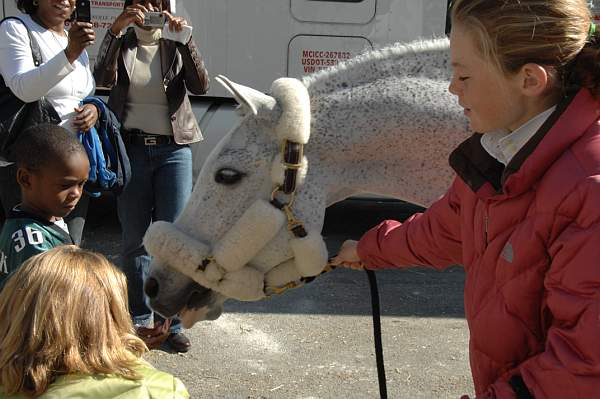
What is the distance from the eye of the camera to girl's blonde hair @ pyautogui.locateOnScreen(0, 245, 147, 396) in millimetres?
1479

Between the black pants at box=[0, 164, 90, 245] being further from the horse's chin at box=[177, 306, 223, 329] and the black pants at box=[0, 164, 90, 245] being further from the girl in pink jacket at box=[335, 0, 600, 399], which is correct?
the girl in pink jacket at box=[335, 0, 600, 399]

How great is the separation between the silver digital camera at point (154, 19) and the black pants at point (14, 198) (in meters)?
0.93

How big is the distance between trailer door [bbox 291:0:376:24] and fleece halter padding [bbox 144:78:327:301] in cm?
403

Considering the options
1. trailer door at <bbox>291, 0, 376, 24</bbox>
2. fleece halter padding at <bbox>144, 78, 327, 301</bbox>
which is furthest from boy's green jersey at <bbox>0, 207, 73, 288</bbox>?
trailer door at <bbox>291, 0, 376, 24</bbox>

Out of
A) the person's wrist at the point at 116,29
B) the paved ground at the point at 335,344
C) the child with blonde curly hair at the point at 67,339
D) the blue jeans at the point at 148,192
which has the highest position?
the person's wrist at the point at 116,29

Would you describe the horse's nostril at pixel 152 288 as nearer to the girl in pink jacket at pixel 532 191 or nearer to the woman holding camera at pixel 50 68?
the woman holding camera at pixel 50 68

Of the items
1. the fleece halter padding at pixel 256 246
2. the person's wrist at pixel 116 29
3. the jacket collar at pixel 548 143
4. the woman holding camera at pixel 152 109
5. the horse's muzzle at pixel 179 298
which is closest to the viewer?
the jacket collar at pixel 548 143

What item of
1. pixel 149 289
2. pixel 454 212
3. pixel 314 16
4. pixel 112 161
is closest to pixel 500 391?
pixel 454 212

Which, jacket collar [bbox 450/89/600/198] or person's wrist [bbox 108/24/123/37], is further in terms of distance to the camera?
person's wrist [bbox 108/24/123/37]

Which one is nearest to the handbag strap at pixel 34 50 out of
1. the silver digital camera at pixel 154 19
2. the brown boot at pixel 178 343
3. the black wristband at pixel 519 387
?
the silver digital camera at pixel 154 19

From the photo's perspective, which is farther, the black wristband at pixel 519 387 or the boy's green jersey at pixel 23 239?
the boy's green jersey at pixel 23 239

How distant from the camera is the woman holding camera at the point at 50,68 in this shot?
3.19m

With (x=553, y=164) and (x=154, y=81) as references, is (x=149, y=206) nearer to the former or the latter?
(x=154, y=81)

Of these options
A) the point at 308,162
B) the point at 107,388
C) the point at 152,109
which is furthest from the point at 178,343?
the point at 107,388
